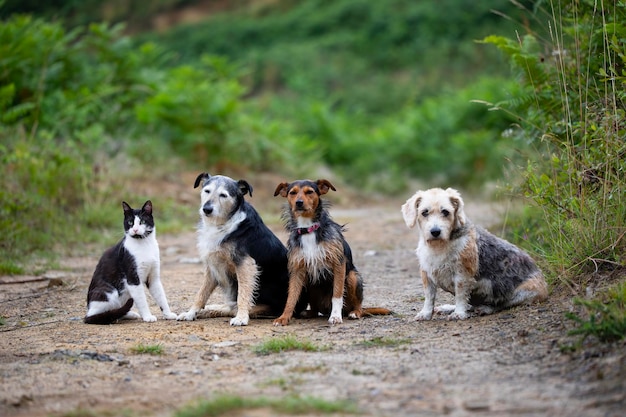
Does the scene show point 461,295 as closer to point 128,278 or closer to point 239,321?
point 239,321

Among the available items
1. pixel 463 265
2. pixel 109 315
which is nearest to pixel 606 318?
Answer: pixel 463 265

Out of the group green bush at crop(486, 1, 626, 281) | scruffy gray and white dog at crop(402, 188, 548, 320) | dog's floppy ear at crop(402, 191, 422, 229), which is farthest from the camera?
dog's floppy ear at crop(402, 191, 422, 229)

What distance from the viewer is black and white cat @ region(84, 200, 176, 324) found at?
294 inches

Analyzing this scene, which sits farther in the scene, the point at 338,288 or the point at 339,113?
the point at 339,113

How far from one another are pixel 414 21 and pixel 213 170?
769 inches

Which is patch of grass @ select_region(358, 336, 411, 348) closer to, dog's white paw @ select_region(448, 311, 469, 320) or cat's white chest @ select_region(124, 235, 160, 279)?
dog's white paw @ select_region(448, 311, 469, 320)

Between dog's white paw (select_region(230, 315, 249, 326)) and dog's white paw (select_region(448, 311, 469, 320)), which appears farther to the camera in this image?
dog's white paw (select_region(230, 315, 249, 326))

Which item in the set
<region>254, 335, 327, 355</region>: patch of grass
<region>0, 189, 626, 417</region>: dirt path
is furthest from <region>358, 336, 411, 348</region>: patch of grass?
<region>254, 335, 327, 355</region>: patch of grass

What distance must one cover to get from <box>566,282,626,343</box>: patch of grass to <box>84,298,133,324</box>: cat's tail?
3.89 m

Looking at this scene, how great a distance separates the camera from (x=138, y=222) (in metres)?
7.59

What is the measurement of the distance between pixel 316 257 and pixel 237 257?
75 cm

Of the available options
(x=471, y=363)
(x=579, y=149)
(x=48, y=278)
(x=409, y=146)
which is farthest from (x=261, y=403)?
(x=409, y=146)

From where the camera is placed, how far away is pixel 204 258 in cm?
765

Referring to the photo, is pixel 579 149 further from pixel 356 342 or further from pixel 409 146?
pixel 409 146
